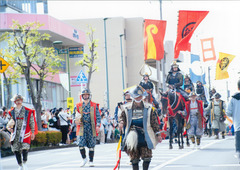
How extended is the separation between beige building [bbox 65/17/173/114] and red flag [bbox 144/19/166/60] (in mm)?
43803

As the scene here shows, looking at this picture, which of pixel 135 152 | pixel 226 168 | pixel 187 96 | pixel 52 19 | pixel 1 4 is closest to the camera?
pixel 135 152

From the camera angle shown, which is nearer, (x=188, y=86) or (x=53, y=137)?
(x=188, y=86)

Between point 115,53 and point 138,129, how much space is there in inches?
2586

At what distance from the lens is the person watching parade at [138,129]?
33.2 feet

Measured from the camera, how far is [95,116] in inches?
594

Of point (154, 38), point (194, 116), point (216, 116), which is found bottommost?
point (216, 116)

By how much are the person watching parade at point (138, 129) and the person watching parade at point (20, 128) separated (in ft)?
12.2

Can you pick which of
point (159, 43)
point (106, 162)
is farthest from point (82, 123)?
point (159, 43)

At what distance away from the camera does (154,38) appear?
29000 mm

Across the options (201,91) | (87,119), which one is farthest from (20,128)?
(201,91)

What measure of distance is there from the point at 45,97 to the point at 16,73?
1242 cm

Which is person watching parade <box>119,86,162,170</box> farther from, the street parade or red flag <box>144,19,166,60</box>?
red flag <box>144,19,166,60</box>

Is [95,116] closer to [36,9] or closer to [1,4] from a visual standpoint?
[1,4]

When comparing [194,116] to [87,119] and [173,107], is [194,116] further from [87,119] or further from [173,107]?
[87,119]
